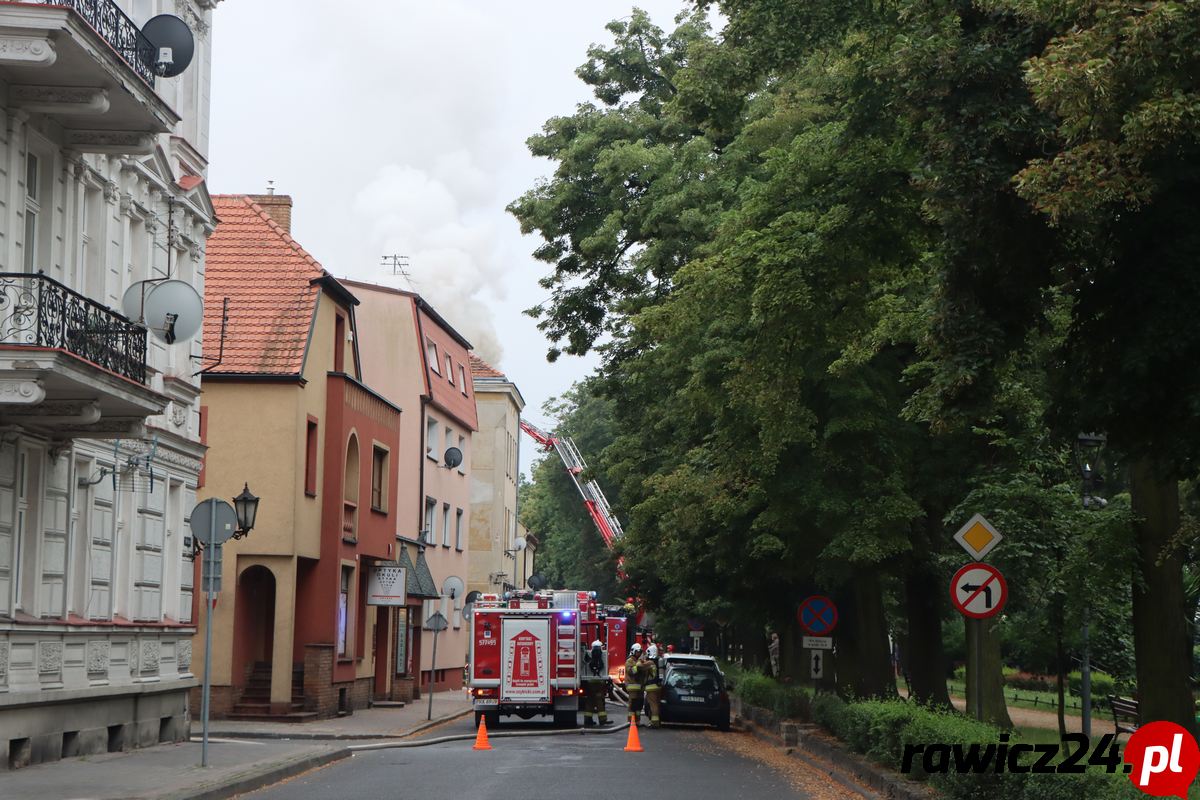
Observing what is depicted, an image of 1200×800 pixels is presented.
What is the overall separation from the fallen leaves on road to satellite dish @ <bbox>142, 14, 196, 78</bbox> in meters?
12.3

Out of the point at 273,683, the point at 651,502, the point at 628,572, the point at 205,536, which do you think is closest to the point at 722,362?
the point at 651,502

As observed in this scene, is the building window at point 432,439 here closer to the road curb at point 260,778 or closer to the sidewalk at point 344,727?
the sidewalk at point 344,727

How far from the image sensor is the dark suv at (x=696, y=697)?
35188 mm

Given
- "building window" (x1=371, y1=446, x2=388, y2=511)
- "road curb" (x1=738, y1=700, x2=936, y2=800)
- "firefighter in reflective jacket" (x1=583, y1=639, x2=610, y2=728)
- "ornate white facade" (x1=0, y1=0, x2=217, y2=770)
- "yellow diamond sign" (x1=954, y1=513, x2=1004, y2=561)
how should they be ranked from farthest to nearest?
"building window" (x1=371, y1=446, x2=388, y2=511) < "firefighter in reflective jacket" (x1=583, y1=639, x2=610, y2=728) < "ornate white facade" (x1=0, y1=0, x2=217, y2=770) < "road curb" (x1=738, y1=700, x2=936, y2=800) < "yellow diamond sign" (x1=954, y1=513, x2=1004, y2=561)

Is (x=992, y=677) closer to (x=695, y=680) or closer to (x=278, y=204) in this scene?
(x=695, y=680)

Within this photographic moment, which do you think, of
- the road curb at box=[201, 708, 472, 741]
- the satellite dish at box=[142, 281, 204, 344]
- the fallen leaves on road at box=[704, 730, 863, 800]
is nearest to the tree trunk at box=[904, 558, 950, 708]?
the fallen leaves on road at box=[704, 730, 863, 800]

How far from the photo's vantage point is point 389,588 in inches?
1526

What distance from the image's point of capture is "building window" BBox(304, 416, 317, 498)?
116ft

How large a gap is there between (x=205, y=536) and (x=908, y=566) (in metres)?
11.3

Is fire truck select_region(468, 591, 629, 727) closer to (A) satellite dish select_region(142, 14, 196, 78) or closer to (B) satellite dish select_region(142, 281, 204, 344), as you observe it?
(B) satellite dish select_region(142, 281, 204, 344)

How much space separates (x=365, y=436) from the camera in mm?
39312

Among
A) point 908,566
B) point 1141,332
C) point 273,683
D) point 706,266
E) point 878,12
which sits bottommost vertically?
point 273,683

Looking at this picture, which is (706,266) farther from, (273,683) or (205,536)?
(273,683)

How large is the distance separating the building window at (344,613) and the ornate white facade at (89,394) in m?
10.6
